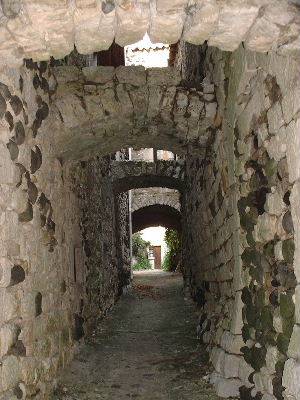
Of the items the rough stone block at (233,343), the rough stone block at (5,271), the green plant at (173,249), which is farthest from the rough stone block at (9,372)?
the green plant at (173,249)

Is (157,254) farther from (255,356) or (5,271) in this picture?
(5,271)

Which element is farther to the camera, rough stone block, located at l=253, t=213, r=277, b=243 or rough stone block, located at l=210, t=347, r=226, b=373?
rough stone block, located at l=210, t=347, r=226, b=373

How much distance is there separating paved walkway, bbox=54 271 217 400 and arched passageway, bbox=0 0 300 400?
19cm

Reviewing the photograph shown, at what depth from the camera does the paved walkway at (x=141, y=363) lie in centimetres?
376

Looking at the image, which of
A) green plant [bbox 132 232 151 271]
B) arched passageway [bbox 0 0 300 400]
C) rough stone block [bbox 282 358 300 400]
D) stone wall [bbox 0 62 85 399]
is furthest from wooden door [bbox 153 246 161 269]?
rough stone block [bbox 282 358 300 400]

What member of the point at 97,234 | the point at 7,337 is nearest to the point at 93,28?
the point at 7,337

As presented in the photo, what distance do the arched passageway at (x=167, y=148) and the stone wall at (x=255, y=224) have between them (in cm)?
2

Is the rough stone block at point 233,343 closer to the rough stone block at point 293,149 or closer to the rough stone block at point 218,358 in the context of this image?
the rough stone block at point 218,358

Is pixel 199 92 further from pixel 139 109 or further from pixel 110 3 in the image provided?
pixel 110 3

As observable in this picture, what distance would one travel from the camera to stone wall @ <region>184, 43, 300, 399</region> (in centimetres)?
243

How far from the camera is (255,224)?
10.6 ft

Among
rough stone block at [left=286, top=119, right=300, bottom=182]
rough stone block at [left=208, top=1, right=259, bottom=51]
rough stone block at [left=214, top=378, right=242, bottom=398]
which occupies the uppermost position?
rough stone block at [left=208, top=1, right=259, bottom=51]

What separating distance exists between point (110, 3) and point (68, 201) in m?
3.25

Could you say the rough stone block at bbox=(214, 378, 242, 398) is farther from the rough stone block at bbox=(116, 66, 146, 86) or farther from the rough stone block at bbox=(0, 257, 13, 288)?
the rough stone block at bbox=(116, 66, 146, 86)
